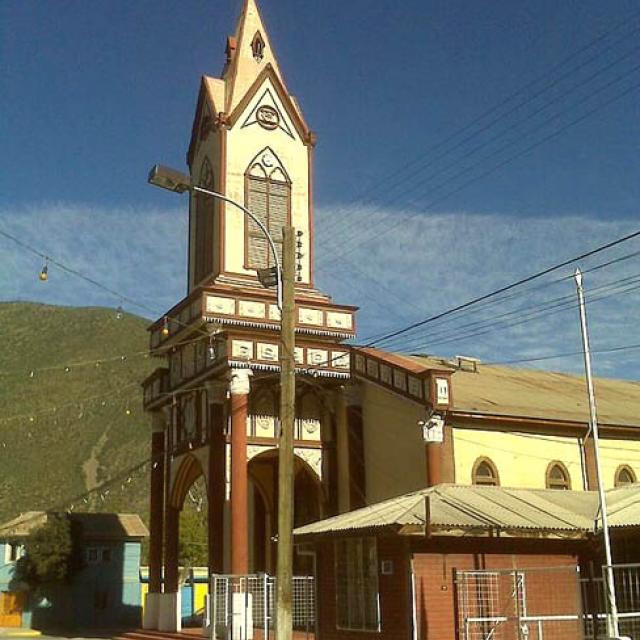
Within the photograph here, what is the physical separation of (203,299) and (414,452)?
8.34 meters

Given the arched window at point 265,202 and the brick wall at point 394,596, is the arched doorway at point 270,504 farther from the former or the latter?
the brick wall at point 394,596

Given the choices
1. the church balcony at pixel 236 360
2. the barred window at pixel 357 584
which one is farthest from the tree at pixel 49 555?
the barred window at pixel 357 584

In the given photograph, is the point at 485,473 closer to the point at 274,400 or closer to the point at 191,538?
the point at 274,400

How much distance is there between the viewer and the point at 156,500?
37312mm

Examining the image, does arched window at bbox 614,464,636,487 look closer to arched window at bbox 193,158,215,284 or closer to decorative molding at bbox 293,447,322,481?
decorative molding at bbox 293,447,322,481

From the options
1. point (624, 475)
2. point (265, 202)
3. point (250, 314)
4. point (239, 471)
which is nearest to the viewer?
point (239, 471)

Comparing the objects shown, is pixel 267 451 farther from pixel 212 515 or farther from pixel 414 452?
pixel 414 452

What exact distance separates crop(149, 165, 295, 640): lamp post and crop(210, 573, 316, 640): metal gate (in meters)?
8.61

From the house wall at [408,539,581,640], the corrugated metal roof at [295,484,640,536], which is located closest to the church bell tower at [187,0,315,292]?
the corrugated metal roof at [295,484,640,536]

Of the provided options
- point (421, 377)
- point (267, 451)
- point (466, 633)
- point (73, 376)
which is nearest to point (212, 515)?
point (267, 451)

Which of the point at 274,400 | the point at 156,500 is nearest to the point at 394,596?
the point at 274,400

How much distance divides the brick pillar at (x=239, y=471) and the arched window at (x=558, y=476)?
10.1 m

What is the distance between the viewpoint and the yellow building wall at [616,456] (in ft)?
112

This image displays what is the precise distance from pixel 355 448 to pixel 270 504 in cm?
548
